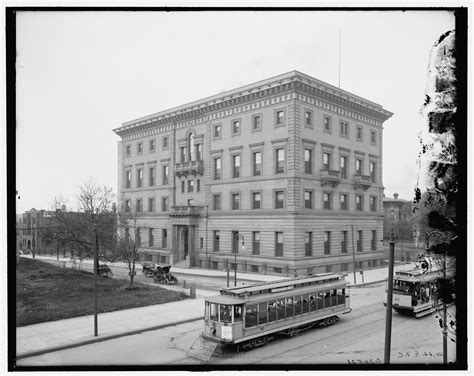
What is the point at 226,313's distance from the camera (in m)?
14.9

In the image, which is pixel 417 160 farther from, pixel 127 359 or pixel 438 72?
pixel 127 359

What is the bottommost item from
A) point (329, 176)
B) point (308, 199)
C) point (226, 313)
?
point (226, 313)

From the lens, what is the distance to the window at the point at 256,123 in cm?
3447

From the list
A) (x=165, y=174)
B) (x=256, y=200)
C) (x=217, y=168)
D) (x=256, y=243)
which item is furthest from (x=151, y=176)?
(x=256, y=243)

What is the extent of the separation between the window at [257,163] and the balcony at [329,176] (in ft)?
17.0

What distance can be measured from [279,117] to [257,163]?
176 inches

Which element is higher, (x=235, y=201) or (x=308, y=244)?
(x=235, y=201)

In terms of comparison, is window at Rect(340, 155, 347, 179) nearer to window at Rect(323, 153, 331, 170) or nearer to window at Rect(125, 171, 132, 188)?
window at Rect(323, 153, 331, 170)

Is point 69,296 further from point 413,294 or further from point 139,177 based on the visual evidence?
point 139,177

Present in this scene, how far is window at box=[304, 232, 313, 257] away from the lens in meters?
32.8

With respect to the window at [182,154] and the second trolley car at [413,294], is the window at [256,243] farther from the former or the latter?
the second trolley car at [413,294]

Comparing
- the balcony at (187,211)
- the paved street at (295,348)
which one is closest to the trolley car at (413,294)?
the paved street at (295,348)

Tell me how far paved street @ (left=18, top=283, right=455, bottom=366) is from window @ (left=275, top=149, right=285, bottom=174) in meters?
16.5

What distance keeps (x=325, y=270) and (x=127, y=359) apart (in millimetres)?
21824
